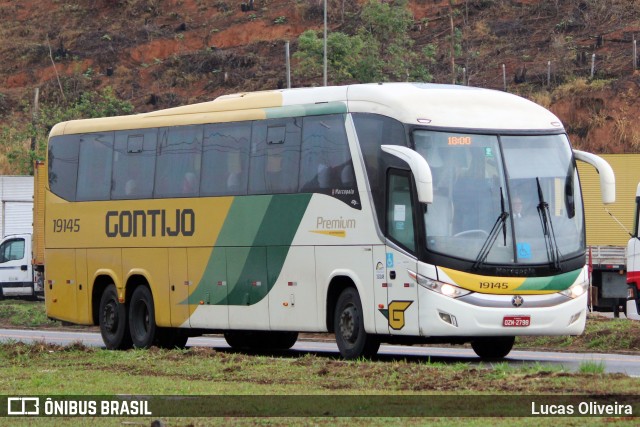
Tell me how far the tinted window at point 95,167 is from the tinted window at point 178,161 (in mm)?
1479

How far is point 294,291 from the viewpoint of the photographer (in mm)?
22078

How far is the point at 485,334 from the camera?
→ 19625 mm

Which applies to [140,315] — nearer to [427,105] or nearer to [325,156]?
[325,156]

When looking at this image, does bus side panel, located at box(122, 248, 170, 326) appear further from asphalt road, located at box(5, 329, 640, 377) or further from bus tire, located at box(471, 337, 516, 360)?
bus tire, located at box(471, 337, 516, 360)

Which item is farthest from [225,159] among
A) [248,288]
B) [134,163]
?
[134,163]

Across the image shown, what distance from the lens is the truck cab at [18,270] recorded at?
148ft

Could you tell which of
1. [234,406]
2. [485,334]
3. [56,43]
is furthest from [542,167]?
[56,43]

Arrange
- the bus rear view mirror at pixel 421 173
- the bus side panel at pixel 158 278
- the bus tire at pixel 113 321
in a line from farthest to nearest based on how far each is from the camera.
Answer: the bus tire at pixel 113 321 → the bus side panel at pixel 158 278 → the bus rear view mirror at pixel 421 173

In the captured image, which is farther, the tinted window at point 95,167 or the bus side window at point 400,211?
the tinted window at point 95,167

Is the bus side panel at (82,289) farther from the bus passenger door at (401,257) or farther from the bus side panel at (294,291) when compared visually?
the bus passenger door at (401,257)

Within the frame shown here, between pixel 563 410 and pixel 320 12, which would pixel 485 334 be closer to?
pixel 563 410

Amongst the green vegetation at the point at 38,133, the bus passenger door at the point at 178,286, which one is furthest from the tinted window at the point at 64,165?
the green vegetation at the point at 38,133

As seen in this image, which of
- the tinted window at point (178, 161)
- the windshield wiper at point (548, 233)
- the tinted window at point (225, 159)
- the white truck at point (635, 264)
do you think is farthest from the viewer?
the white truck at point (635, 264)

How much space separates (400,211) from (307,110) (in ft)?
9.22
